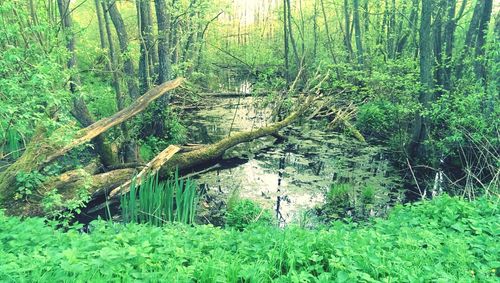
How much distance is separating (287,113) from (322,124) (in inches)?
54.7

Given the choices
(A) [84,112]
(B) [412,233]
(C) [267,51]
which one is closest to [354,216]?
(B) [412,233]

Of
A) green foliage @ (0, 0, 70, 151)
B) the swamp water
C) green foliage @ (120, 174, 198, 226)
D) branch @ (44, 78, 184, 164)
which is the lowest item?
the swamp water

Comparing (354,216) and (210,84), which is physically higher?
(210,84)

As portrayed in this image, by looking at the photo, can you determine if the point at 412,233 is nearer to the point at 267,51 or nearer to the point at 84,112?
the point at 84,112

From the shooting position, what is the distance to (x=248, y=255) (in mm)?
3307

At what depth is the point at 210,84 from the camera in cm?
2088

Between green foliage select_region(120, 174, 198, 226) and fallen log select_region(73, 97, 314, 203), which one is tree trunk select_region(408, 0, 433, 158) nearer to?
fallen log select_region(73, 97, 314, 203)

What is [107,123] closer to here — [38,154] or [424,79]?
[38,154]

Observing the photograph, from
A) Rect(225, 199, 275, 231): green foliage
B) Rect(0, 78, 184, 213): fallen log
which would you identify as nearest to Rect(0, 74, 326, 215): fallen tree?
Rect(0, 78, 184, 213): fallen log

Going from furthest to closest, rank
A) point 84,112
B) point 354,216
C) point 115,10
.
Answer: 1. point 115,10
2. point 84,112
3. point 354,216

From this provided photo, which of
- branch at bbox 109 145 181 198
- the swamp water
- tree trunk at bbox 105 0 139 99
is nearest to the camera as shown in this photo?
branch at bbox 109 145 181 198

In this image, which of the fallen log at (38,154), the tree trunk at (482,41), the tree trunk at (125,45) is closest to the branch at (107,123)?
A: the fallen log at (38,154)

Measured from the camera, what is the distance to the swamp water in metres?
7.58

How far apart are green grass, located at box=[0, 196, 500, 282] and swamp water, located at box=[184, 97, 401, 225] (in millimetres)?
3062
